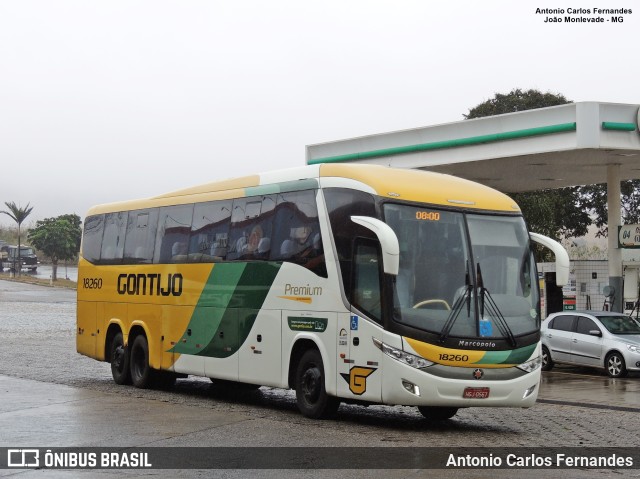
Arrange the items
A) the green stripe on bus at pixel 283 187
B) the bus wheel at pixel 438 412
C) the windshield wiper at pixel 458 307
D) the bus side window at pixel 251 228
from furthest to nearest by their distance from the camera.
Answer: the bus side window at pixel 251 228 < the green stripe on bus at pixel 283 187 < the bus wheel at pixel 438 412 < the windshield wiper at pixel 458 307

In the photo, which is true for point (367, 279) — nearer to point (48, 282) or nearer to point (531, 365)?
point (531, 365)

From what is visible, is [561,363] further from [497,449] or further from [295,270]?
[497,449]

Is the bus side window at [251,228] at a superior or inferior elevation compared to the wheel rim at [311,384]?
superior

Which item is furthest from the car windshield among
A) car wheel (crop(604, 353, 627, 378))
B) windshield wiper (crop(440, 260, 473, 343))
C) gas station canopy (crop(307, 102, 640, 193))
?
windshield wiper (crop(440, 260, 473, 343))

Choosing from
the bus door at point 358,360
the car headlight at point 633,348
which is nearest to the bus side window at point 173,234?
the bus door at point 358,360

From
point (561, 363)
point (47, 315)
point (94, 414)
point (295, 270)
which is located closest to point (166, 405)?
point (94, 414)

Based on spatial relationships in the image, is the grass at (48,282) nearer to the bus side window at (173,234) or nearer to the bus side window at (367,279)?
the bus side window at (173,234)

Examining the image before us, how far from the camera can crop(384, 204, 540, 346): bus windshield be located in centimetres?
1386

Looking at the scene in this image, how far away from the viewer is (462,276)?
556 inches

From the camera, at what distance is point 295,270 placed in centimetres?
1569

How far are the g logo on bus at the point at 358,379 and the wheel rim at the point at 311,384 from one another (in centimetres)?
75

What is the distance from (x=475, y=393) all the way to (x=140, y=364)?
8365mm

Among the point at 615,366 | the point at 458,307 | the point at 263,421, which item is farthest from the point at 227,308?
the point at 615,366

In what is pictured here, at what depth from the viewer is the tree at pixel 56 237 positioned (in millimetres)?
107812
